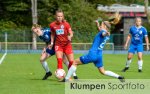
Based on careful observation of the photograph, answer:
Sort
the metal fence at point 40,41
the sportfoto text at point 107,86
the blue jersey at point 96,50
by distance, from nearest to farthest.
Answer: the sportfoto text at point 107,86 < the blue jersey at point 96,50 < the metal fence at point 40,41

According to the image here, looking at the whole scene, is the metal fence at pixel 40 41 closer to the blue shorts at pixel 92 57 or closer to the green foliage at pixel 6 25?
the green foliage at pixel 6 25

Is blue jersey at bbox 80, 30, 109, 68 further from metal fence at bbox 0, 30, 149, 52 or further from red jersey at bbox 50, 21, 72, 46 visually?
metal fence at bbox 0, 30, 149, 52

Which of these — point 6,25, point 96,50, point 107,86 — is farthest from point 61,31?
point 6,25

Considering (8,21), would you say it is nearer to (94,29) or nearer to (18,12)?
(18,12)

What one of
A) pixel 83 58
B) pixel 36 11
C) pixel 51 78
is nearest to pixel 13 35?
pixel 36 11

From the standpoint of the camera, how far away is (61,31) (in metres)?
15.6

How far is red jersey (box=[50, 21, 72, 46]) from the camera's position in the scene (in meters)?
15.5

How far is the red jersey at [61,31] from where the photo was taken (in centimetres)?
1554

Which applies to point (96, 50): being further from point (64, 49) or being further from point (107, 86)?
point (64, 49)

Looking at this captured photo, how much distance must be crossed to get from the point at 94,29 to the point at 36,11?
5999 millimetres

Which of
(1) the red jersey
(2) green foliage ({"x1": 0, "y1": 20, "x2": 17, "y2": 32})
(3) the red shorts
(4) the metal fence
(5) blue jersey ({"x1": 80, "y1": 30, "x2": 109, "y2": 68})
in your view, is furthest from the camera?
(2) green foliage ({"x1": 0, "y1": 20, "x2": 17, "y2": 32})

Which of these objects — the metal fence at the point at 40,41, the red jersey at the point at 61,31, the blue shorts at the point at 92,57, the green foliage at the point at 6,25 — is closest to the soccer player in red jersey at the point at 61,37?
the red jersey at the point at 61,31

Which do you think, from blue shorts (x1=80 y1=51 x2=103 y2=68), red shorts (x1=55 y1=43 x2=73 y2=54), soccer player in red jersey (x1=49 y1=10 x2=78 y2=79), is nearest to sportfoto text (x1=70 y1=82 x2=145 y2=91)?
blue shorts (x1=80 y1=51 x2=103 y2=68)

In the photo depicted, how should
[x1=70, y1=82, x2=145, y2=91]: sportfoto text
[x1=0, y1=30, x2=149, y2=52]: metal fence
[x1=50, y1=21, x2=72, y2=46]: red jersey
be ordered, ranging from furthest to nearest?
[x1=0, y1=30, x2=149, y2=52]: metal fence → [x1=50, y1=21, x2=72, y2=46]: red jersey → [x1=70, y1=82, x2=145, y2=91]: sportfoto text
